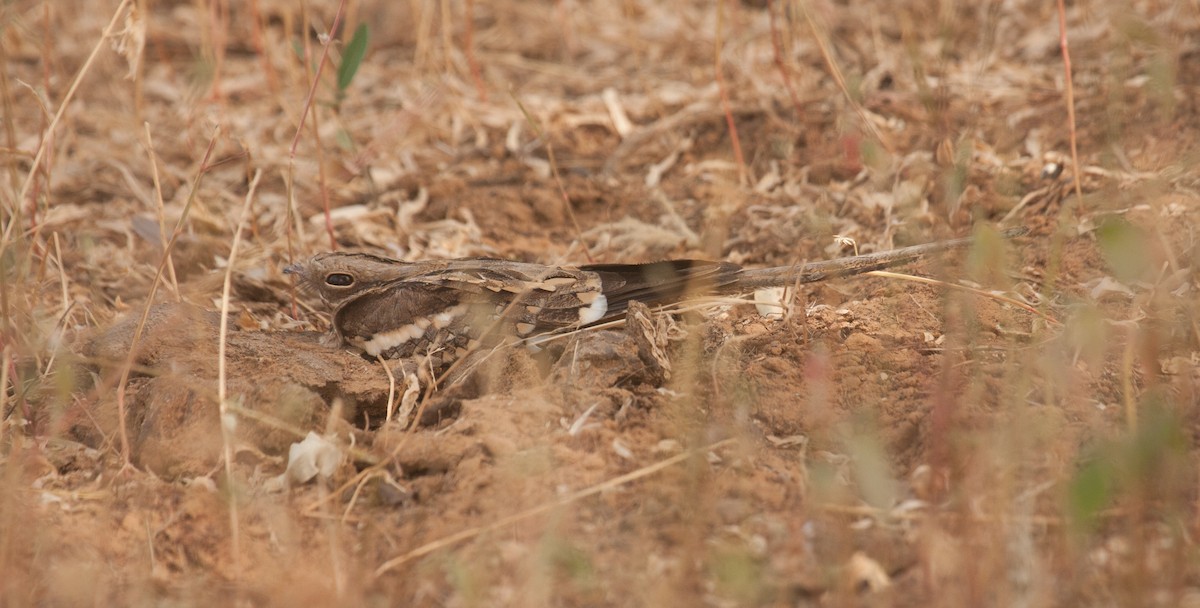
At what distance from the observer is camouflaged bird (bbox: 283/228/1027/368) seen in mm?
2875

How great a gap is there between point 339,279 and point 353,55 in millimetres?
837

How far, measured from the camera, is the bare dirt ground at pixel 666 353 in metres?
1.99

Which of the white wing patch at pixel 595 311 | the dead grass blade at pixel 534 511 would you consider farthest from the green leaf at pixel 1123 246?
the white wing patch at pixel 595 311

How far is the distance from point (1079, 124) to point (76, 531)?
354 centimetres

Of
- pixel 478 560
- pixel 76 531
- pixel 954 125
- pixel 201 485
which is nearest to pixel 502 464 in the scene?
pixel 478 560

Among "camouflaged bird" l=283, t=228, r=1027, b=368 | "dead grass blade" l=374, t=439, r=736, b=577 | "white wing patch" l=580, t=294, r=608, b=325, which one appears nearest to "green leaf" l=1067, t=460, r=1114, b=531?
"dead grass blade" l=374, t=439, r=736, b=577

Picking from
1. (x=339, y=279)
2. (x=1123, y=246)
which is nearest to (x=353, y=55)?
(x=339, y=279)

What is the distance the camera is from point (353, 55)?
336 centimetres

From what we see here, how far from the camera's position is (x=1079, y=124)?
3.86 m

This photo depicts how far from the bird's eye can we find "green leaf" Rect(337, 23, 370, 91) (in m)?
0.77

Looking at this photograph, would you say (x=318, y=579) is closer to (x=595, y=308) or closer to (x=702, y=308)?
(x=595, y=308)

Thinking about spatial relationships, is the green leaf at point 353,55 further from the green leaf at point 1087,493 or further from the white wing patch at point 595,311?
the green leaf at point 1087,493

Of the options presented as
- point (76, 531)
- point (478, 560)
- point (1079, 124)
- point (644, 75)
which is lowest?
point (76, 531)

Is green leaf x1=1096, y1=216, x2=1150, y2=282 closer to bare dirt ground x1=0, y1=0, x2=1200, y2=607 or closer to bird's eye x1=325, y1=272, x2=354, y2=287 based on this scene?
bare dirt ground x1=0, y1=0, x2=1200, y2=607
